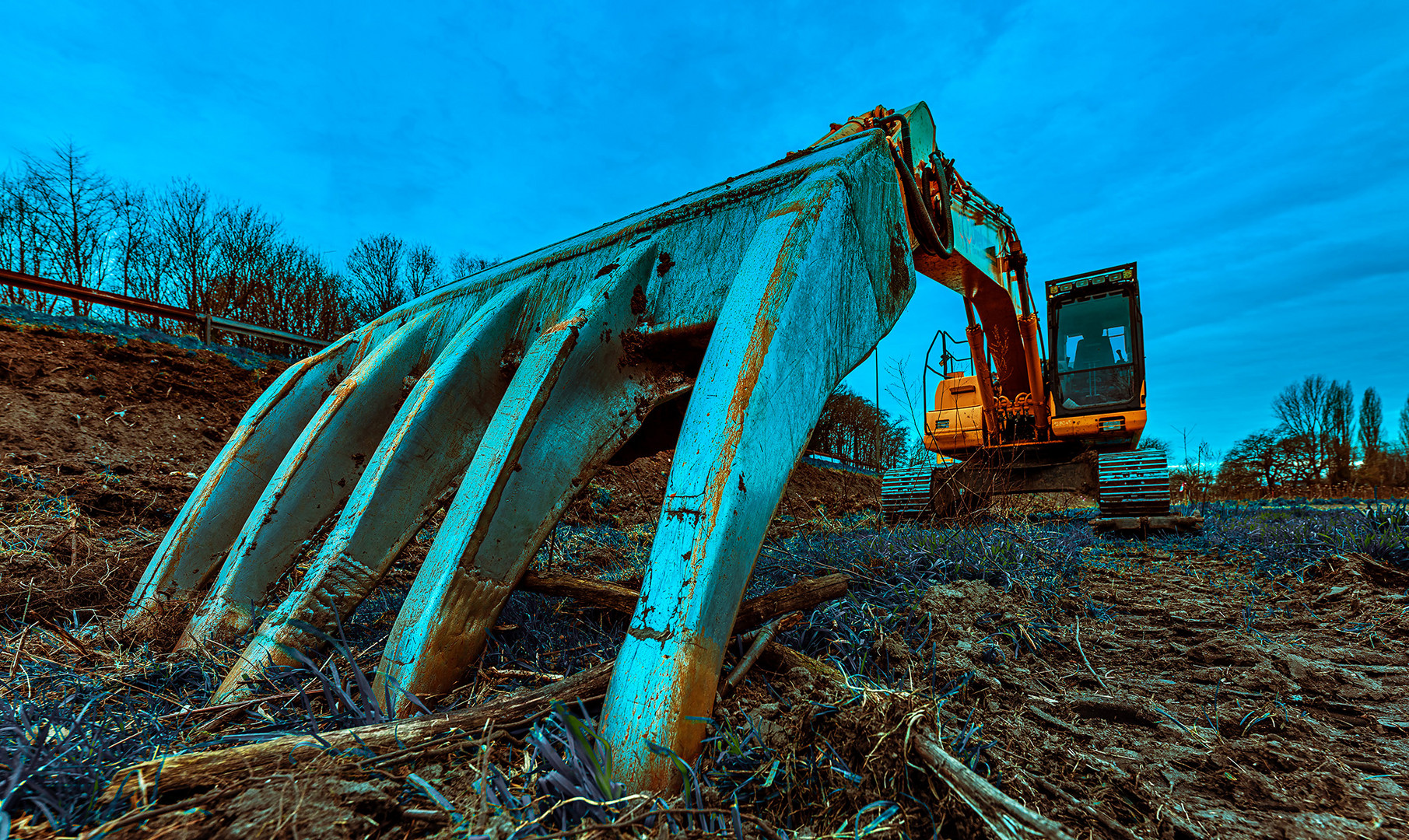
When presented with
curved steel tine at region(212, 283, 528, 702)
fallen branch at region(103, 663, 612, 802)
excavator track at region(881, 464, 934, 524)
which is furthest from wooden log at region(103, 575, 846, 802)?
excavator track at region(881, 464, 934, 524)

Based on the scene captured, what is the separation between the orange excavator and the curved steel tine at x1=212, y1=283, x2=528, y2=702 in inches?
185

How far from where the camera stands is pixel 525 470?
171cm

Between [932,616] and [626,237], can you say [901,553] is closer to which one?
[932,616]

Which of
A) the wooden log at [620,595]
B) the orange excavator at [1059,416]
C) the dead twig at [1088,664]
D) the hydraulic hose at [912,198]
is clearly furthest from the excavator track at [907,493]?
the wooden log at [620,595]

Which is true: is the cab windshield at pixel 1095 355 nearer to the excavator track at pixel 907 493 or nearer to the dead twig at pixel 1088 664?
the excavator track at pixel 907 493

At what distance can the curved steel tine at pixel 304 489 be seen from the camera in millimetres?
2023

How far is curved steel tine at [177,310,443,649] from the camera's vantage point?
6.64 ft

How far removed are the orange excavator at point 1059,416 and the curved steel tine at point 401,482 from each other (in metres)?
4.71

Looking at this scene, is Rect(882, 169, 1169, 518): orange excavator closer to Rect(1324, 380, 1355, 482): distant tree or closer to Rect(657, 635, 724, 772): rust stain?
Rect(657, 635, 724, 772): rust stain

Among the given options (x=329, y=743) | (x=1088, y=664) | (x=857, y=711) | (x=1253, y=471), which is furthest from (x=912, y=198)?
(x=1253, y=471)

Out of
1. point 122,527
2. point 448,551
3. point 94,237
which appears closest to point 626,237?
point 448,551

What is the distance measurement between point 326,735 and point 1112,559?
14.8ft

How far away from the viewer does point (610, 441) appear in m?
1.88

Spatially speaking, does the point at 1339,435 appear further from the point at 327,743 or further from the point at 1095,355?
the point at 327,743
